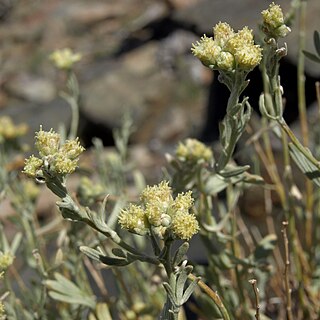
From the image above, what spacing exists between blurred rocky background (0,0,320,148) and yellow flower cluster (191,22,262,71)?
312 cm

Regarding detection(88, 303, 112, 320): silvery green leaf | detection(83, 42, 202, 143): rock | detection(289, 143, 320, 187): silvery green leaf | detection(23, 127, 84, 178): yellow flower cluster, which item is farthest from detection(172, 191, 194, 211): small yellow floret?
detection(83, 42, 202, 143): rock

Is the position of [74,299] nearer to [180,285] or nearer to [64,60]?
[180,285]

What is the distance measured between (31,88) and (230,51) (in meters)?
8.92

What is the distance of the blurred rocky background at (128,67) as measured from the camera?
5.63m

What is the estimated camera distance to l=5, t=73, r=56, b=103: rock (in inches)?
362

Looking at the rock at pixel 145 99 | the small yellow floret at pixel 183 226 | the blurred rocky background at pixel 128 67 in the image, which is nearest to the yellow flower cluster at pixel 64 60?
the small yellow floret at pixel 183 226

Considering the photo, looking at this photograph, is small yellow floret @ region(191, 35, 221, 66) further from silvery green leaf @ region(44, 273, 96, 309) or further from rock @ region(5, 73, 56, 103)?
rock @ region(5, 73, 56, 103)

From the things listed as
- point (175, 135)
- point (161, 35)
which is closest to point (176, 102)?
point (175, 135)

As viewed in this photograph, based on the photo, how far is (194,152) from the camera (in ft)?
3.48

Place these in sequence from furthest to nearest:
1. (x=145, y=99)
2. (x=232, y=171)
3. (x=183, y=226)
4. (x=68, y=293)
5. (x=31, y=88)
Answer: (x=31, y=88) → (x=145, y=99) → (x=68, y=293) → (x=232, y=171) → (x=183, y=226)

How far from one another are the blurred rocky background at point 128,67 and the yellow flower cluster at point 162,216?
3.21 m

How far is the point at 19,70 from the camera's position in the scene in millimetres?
10609

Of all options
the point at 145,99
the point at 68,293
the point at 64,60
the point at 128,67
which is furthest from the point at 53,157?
the point at 128,67

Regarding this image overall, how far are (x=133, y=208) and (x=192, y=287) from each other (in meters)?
0.10
